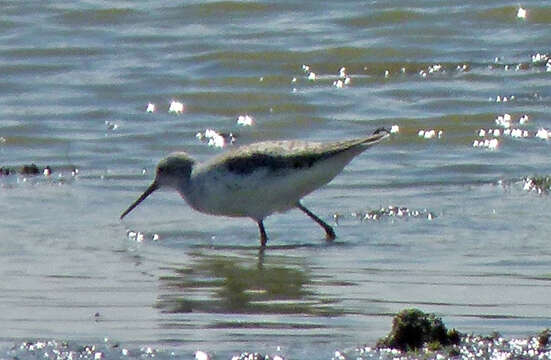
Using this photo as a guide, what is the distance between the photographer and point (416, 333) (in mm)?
5617

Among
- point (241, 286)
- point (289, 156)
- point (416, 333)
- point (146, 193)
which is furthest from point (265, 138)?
point (416, 333)

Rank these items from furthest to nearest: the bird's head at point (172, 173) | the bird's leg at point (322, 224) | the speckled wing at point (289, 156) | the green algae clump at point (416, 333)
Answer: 1. the bird's head at point (172, 173)
2. the speckled wing at point (289, 156)
3. the bird's leg at point (322, 224)
4. the green algae clump at point (416, 333)

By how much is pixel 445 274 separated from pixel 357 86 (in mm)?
5643

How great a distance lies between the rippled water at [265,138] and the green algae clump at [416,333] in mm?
231

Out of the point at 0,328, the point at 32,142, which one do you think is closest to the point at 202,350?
the point at 0,328

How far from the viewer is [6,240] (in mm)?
8484

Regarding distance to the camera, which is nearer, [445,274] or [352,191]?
[445,274]

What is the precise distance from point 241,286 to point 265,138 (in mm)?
4416

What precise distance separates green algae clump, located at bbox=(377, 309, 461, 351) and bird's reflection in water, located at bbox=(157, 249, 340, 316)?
95 centimetres

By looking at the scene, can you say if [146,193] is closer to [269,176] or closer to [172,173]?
[172,173]

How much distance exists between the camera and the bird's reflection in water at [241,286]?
6797mm

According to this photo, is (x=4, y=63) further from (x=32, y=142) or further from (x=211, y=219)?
(x=211, y=219)

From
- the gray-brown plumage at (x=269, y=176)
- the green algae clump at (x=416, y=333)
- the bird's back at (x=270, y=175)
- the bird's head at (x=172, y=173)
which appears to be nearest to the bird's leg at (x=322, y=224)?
the gray-brown plumage at (x=269, y=176)

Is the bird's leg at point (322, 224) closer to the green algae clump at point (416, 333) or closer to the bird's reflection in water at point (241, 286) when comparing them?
the bird's reflection in water at point (241, 286)
